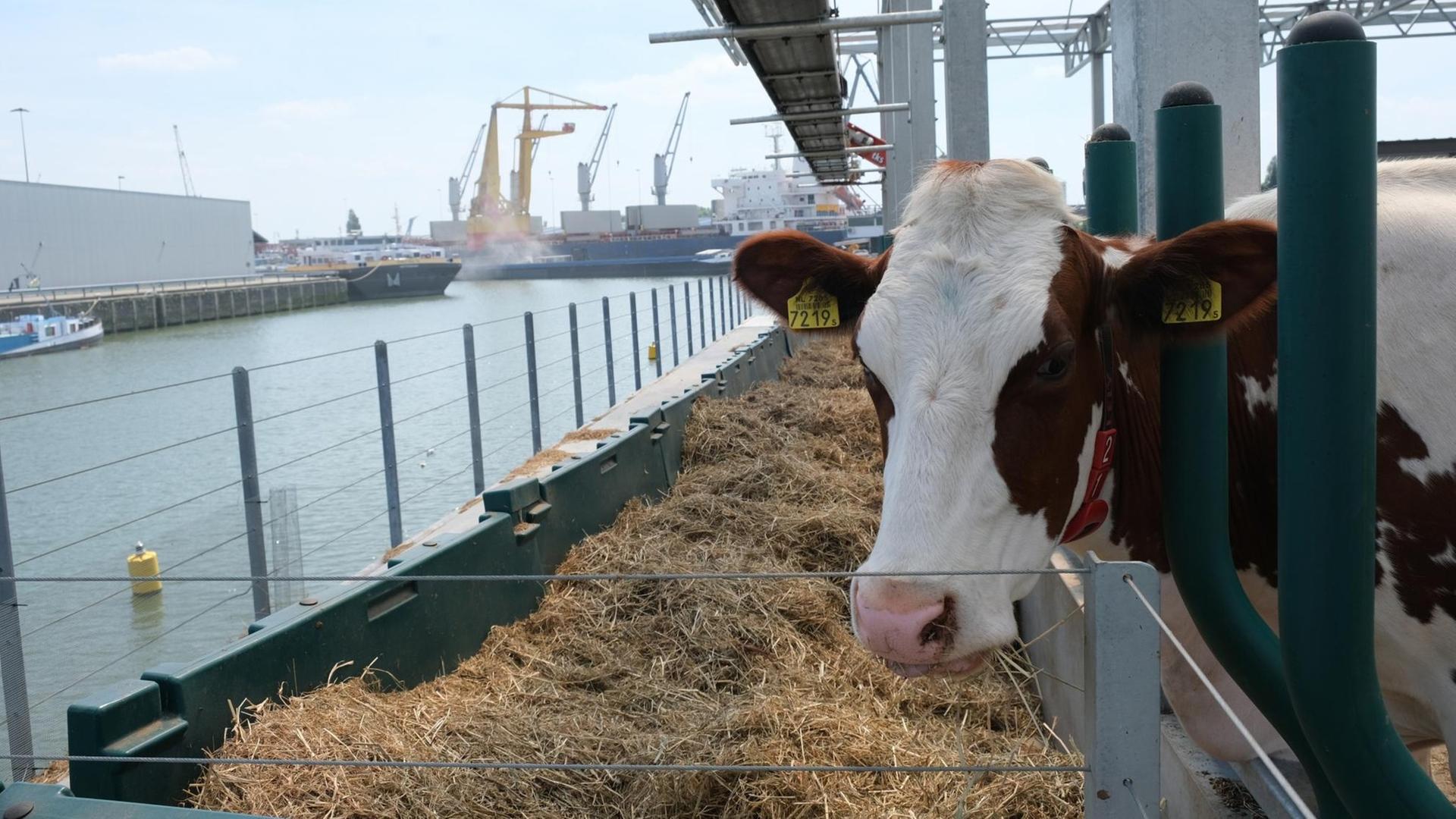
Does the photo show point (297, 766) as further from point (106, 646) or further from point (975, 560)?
point (106, 646)

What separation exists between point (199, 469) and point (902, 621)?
11.4 metres

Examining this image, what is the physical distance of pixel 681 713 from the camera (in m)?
2.96

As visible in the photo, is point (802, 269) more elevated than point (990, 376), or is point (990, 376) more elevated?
point (802, 269)

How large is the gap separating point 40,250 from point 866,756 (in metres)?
49.8

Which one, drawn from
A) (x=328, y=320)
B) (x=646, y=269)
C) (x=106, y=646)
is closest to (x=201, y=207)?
(x=328, y=320)

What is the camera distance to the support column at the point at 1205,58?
355 cm

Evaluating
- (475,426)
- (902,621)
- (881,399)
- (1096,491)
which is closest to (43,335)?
(475,426)

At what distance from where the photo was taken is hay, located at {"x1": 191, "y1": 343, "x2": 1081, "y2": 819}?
7.94 ft

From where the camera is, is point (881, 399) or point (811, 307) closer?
point (881, 399)

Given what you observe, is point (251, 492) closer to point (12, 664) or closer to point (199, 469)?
point (12, 664)

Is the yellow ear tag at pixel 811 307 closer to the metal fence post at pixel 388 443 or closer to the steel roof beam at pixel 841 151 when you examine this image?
the metal fence post at pixel 388 443

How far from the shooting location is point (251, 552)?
4758mm

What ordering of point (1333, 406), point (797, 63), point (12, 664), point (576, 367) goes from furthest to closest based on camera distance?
1. point (576, 367)
2. point (797, 63)
3. point (12, 664)
4. point (1333, 406)

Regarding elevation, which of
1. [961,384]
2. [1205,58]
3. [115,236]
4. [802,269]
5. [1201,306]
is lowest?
[961,384]
